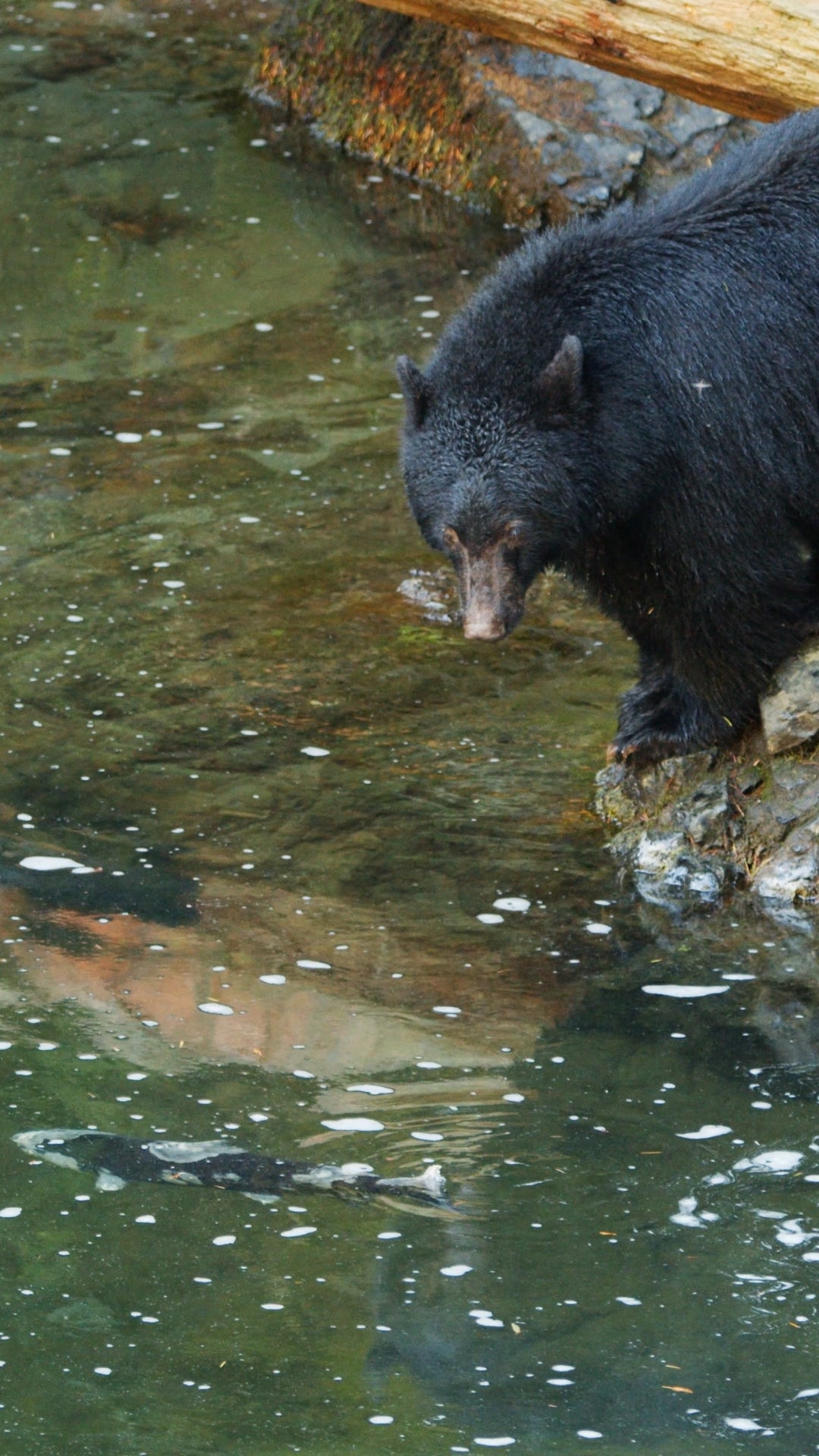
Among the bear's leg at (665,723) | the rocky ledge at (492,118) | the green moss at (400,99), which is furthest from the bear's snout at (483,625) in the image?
the green moss at (400,99)

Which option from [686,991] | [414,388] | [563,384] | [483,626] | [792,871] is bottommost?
[686,991]

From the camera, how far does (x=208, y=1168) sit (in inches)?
195

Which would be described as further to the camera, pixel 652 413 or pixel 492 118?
pixel 492 118

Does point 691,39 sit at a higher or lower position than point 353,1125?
higher

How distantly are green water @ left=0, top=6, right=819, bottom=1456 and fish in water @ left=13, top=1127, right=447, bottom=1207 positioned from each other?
5 centimetres

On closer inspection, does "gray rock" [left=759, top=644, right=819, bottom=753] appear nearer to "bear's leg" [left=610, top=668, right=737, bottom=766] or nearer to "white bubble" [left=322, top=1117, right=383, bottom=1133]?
"bear's leg" [left=610, top=668, right=737, bottom=766]

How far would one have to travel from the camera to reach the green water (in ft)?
13.9

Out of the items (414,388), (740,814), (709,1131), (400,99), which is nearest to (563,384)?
(414,388)

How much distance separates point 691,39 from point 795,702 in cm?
280

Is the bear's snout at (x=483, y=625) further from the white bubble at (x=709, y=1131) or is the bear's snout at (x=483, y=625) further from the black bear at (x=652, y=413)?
the white bubble at (x=709, y=1131)

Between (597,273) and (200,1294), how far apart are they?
320 cm

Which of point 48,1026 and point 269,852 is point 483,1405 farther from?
point 269,852

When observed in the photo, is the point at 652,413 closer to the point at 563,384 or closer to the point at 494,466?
the point at 563,384

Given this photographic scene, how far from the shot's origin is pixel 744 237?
596 centimetres
